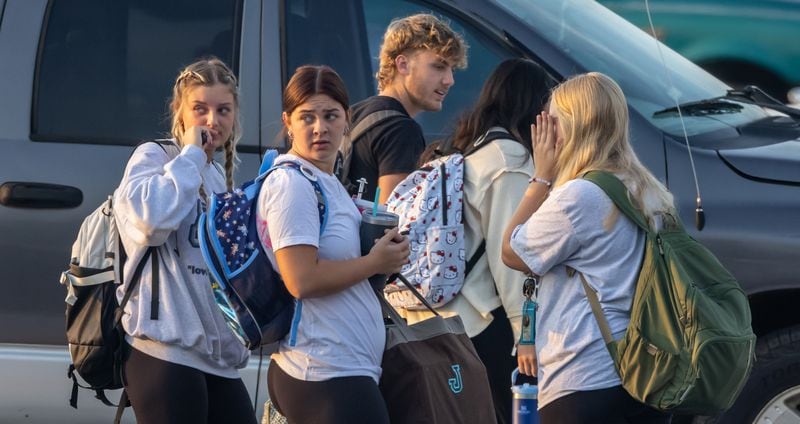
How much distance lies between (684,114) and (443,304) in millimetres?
1411

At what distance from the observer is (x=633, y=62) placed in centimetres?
535

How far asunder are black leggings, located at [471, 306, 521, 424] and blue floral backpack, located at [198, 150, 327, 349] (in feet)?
3.21

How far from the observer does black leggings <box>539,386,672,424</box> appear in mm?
3555

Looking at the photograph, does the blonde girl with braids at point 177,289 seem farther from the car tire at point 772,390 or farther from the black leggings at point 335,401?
the car tire at point 772,390

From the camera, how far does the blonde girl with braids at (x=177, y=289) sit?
12.6ft

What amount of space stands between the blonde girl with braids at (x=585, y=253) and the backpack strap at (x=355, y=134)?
0.93 m

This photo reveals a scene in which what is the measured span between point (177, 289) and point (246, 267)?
0.50 meters

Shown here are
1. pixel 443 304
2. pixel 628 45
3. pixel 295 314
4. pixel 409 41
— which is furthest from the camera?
pixel 628 45

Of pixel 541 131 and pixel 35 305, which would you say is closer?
pixel 541 131

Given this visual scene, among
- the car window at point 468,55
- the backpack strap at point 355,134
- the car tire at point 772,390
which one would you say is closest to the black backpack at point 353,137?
the backpack strap at point 355,134

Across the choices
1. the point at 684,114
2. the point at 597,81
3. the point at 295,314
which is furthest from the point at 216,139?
the point at 684,114

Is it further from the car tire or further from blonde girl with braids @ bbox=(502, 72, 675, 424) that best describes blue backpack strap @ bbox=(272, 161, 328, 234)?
the car tire

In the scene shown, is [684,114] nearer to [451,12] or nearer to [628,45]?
[628,45]

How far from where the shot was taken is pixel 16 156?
17.0ft
